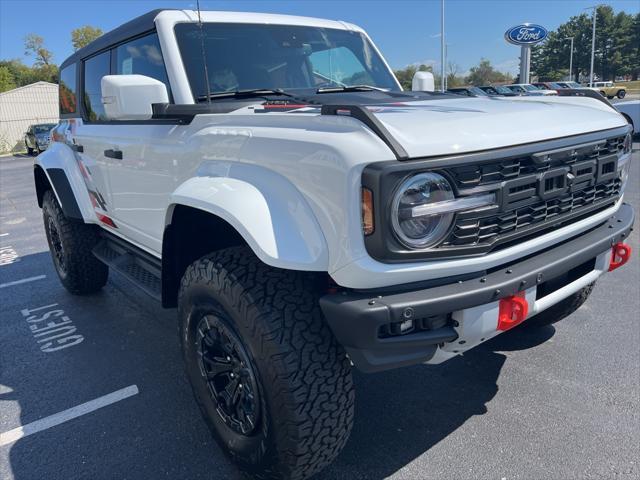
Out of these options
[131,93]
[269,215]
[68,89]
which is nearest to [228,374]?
[269,215]

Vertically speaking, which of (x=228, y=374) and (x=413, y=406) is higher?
(x=228, y=374)

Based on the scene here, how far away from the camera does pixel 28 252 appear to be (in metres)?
6.46

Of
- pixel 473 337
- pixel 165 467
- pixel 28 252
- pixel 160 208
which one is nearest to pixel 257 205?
pixel 473 337

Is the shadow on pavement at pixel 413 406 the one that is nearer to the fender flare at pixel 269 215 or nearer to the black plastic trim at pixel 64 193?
the fender flare at pixel 269 215

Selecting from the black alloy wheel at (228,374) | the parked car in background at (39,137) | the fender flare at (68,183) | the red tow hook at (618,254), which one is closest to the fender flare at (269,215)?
the black alloy wheel at (228,374)

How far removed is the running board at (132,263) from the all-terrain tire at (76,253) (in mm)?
206

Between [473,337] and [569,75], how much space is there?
257ft

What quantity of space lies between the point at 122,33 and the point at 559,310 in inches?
129

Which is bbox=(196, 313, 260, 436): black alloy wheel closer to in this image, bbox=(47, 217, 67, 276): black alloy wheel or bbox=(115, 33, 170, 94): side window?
bbox=(115, 33, 170, 94): side window

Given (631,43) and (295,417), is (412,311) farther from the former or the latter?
(631,43)

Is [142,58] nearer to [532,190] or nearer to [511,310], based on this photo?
[532,190]

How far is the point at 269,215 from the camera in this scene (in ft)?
6.24

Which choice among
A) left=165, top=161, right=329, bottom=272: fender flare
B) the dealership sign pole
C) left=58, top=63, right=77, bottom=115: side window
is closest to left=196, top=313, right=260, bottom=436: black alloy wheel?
left=165, top=161, right=329, bottom=272: fender flare

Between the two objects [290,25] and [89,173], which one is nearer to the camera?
[290,25]
